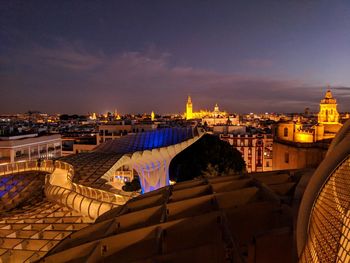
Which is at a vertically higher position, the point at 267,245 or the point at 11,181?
the point at 267,245

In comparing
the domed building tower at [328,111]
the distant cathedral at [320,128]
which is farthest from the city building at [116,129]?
the domed building tower at [328,111]

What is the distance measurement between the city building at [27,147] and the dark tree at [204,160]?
1650cm

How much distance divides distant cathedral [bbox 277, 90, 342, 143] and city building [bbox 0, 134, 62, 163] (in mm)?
30718

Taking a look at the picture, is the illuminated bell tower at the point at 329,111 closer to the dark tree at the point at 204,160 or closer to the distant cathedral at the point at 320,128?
the distant cathedral at the point at 320,128

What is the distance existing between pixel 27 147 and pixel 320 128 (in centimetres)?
3439

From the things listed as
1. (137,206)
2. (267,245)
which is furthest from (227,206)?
(137,206)

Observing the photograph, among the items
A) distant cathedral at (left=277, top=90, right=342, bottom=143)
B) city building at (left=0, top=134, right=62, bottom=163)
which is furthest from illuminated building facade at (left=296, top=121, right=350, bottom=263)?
distant cathedral at (left=277, top=90, right=342, bottom=143)

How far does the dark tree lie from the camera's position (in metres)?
29.0

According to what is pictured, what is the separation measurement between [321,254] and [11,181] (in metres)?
14.8

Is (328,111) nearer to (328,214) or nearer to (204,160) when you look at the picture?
(204,160)

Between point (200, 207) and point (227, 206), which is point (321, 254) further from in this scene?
point (200, 207)

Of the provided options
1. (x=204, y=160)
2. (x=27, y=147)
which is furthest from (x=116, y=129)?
(x=204, y=160)

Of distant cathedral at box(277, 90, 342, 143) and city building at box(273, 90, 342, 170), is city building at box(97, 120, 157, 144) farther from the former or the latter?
distant cathedral at box(277, 90, 342, 143)

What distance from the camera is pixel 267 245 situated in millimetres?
4480
